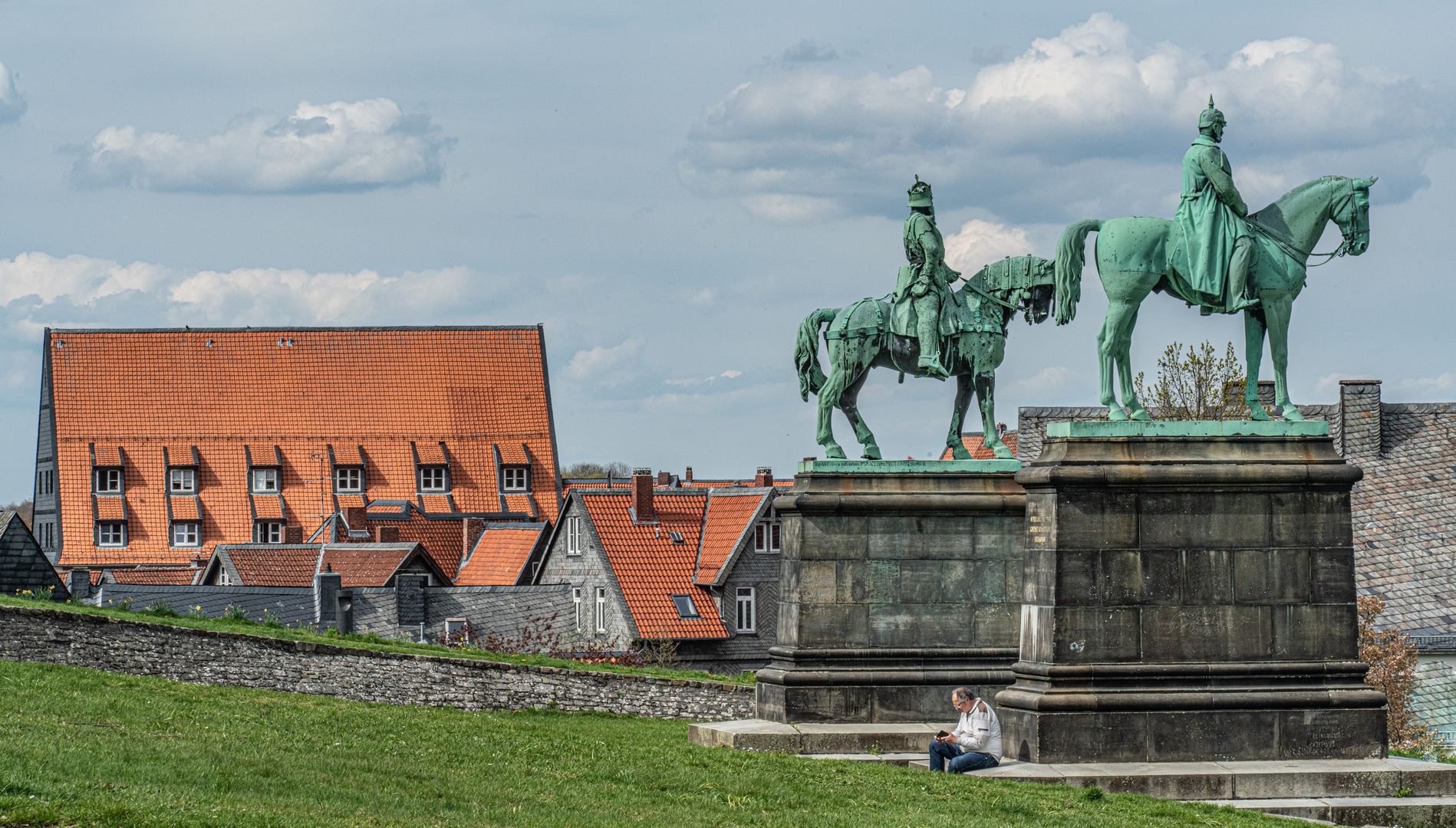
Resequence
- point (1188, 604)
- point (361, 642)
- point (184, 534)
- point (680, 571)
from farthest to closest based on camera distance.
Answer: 1. point (184, 534)
2. point (680, 571)
3. point (361, 642)
4. point (1188, 604)

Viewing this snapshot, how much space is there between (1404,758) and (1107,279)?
5.51 metres

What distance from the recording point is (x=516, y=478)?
78812 millimetres

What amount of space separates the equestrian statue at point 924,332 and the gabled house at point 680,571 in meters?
28.2

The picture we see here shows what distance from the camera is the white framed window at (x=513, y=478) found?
78.4m

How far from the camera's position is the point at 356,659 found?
2956cm

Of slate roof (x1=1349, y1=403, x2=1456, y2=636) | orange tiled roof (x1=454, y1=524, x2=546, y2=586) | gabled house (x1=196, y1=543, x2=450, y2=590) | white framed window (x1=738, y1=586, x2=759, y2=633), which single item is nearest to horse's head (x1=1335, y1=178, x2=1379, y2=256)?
slate roof (x1=1349, y1=403, x2=1456, y2=636)

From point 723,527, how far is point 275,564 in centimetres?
1405

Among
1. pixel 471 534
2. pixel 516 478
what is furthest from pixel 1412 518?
pixel 516 478

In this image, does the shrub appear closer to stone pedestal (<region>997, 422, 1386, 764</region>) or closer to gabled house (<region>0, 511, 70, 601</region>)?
stone pedestal (<region>997, 422, 1386, 764</region>)

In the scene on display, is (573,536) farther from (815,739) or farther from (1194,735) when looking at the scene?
(1194,735)

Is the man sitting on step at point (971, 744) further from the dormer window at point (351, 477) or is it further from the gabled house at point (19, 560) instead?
the dormer window at point (351, 477)

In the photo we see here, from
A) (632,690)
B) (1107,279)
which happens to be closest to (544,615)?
(632,690)

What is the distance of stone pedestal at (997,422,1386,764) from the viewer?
56.7ft

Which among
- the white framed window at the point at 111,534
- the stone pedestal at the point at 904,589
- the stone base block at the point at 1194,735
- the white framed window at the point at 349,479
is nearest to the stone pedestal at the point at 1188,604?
the stone base block at the point at 1194,735
